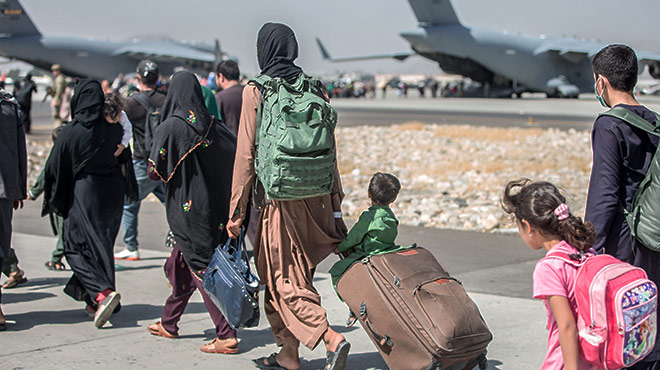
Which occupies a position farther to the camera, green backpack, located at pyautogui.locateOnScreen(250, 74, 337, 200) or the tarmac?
the tarmac

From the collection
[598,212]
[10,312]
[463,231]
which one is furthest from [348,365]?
[463,231]

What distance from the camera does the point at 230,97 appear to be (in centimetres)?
751

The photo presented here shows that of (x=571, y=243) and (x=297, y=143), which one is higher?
(x=297, y=143)

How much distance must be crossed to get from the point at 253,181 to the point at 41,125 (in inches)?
1019

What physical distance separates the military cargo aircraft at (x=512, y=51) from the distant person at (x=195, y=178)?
47295mm

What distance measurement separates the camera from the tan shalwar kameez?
4277 millimetres

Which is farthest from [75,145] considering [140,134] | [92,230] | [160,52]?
[160,52]

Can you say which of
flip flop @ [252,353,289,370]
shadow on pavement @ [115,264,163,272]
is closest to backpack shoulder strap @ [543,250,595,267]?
flip flop @ [252,353,289,370]

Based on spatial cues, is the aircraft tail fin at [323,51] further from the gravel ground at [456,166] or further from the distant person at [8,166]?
the distant person at [8,166]

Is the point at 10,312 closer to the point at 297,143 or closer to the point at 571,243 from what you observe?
the point at 297,143

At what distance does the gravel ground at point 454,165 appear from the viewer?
11.1 metres

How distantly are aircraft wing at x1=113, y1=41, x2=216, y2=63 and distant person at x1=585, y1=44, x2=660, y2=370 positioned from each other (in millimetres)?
50436

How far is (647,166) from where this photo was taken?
3393 mm

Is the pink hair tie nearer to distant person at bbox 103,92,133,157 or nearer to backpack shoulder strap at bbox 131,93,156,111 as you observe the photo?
distant person at bbox 103,92,133,157
